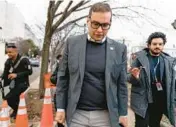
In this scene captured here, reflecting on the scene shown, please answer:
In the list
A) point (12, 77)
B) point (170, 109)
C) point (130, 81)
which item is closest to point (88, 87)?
point (130, 81)

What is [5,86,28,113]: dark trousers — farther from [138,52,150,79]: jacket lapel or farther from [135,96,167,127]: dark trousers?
[138,52,150,79]: jacket lapel

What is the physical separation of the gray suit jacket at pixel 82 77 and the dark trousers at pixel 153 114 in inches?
81.4

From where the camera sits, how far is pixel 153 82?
542 cm

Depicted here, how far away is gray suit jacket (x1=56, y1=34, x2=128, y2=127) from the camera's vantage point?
3.41m

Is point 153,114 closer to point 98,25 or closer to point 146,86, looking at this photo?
point 146,86

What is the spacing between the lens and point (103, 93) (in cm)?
344

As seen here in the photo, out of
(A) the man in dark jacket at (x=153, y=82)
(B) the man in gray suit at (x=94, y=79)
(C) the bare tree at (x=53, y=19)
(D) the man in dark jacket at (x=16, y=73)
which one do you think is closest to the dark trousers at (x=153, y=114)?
(A) the man in dark jacket at (x=153, y=82)

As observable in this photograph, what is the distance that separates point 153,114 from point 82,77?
8.67 feet

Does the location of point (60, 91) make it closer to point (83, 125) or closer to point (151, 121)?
point (83, 125)

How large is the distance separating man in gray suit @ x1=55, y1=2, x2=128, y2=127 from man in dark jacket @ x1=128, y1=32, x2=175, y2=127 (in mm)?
1806

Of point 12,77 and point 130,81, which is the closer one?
point 130,81

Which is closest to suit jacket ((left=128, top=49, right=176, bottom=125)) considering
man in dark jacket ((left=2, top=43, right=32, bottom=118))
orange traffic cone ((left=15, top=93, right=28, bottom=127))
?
orange traffic cone ((left=15, top=93, right=28, bottom=127))

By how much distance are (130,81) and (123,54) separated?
1799mm

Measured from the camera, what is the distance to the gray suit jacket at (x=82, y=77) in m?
3.41
